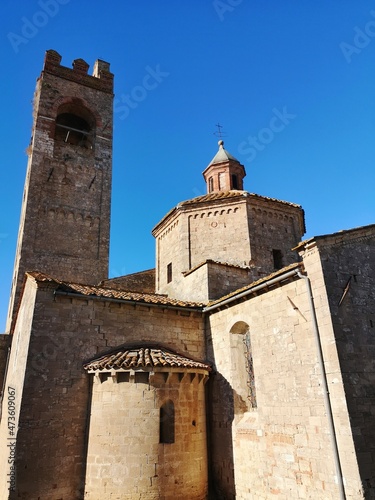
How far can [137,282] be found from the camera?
683 inches

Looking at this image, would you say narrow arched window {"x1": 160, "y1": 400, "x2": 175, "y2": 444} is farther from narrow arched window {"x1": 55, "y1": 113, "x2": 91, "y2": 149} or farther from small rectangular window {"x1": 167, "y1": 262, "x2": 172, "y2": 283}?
narrow arched window {"x1": 55, "y1": 113, "x2": 91, "y2": 149}

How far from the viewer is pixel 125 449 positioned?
839 cm

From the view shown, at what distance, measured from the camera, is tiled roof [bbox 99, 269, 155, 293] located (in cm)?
1702

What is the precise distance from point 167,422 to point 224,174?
12328 millimetres

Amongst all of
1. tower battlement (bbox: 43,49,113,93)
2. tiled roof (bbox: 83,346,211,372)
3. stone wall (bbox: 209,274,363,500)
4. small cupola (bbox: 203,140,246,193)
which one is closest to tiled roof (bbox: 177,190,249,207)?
small cupola (bbox: 203,140,246,193)

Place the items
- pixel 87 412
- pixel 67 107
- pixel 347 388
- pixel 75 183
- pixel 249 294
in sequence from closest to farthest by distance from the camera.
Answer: pixel 347 388
pixel 87 412
pixel 249 294
pixel 75 183
pixel 67 107

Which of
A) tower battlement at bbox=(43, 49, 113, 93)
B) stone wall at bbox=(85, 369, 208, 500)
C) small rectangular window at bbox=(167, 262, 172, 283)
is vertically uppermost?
tower battlement at bbox=(43, 49, 113, 93)

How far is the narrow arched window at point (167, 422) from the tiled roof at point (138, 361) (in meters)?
1.04

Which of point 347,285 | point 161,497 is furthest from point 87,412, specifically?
point 347,285

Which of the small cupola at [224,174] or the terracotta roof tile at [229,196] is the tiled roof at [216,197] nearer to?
the terracotta roof tile at [229,196]

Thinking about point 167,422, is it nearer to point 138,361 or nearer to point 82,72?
point 138,361

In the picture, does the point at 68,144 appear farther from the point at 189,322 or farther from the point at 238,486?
the point at 238,486

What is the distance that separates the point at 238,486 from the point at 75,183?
669 inches

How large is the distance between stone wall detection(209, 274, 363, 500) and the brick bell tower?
10.8 metres
